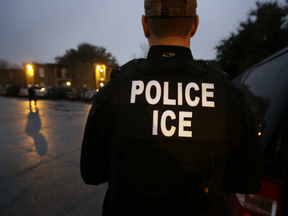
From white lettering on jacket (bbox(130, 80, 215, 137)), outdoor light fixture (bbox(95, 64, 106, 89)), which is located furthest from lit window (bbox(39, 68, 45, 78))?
white lettering on jacket (bbox(130, 80, 215, 137))

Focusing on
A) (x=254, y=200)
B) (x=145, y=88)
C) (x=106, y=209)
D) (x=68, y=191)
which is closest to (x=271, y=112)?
(x=254, y=200)

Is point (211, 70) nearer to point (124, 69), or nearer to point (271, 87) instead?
point (124, 69)

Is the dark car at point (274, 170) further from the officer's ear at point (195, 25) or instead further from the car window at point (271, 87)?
the officer's ear at point (195, 25)

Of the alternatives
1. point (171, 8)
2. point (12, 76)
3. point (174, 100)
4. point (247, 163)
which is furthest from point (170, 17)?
point (12, 76)

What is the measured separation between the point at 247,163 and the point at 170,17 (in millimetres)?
951

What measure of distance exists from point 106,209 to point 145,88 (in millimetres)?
828

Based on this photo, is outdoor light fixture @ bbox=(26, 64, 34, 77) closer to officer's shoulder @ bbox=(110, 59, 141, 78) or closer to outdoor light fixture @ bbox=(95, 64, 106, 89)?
outdoor light fixture @ bbox=(95, 64, 106, 89)

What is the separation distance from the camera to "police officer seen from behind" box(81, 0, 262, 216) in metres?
0.90

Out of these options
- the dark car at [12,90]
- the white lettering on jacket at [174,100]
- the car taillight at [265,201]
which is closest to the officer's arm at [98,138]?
the white lettering on jacket at [174,100]

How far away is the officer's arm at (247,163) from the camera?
980mm

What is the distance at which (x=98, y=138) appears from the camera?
1.10m

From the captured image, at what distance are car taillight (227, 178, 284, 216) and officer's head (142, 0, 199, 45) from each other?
106cm

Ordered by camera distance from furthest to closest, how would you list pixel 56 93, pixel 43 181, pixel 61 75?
pixel 61 75, pixel 56 93, pixel 43 181

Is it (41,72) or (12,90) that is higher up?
(41,72)
